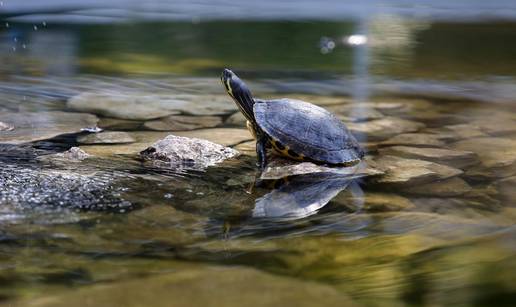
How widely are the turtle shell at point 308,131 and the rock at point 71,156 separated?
95cm

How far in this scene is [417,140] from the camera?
14.7 ft

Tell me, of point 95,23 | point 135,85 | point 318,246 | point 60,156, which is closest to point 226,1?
point 95,23

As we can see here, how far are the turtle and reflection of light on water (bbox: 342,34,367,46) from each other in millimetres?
6012

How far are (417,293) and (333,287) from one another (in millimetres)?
254

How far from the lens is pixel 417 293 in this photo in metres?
2.21

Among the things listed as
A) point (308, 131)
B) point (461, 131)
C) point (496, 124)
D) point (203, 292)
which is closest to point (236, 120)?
point (308, 131)

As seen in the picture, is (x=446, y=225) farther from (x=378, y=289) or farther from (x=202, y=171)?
(x=202, y=171)

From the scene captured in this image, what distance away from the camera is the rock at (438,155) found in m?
3.96

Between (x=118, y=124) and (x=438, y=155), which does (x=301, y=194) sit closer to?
(x=438, y=155)

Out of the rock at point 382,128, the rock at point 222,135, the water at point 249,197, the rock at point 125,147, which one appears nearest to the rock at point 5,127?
the water at point 249,197

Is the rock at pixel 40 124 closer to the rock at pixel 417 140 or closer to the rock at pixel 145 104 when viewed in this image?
the rock at pixel 145 104

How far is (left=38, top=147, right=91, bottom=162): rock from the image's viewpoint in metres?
3.63

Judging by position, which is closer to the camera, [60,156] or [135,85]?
[60,156]

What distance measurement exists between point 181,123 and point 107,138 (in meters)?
0.71
